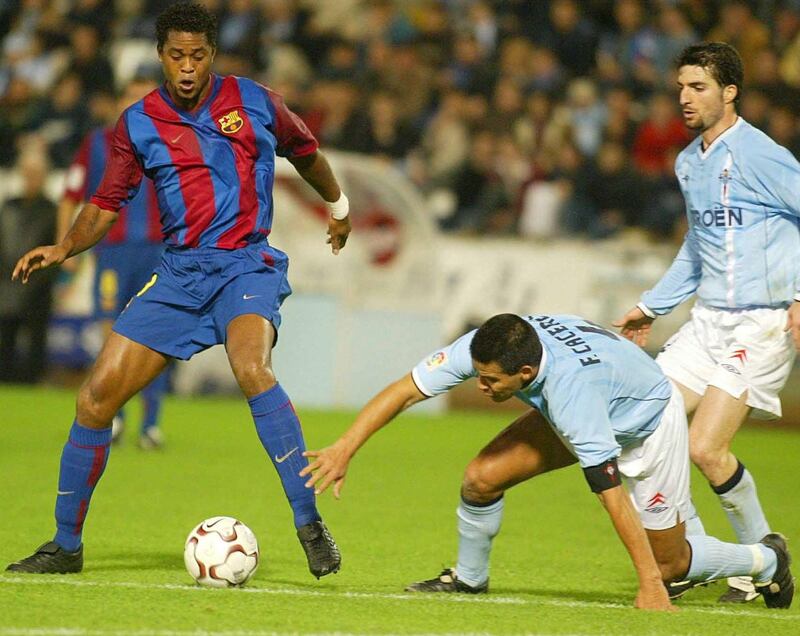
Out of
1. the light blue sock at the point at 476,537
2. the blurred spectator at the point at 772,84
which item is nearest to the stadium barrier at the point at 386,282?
the blurred spectator at the point at 772,84

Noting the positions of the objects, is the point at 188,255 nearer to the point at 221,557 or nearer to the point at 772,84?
the point at 221,557

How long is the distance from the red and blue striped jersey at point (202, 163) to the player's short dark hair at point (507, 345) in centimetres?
119

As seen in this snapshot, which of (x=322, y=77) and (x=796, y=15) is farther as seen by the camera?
(x=322, y=77)

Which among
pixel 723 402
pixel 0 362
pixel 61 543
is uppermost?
pixel 723 402

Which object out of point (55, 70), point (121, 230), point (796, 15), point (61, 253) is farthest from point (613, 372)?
point (55, 70)

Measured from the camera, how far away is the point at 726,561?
5.44 metres

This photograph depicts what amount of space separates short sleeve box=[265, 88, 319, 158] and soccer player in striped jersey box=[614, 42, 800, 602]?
158 cm

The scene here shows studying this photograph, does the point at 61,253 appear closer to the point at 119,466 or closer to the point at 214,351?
the point at 119,466

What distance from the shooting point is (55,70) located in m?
17.3

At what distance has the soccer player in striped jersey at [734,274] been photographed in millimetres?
5902

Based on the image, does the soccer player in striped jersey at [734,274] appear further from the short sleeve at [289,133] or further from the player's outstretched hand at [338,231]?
the short sleeve at [289,133]

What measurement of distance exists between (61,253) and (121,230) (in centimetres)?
434

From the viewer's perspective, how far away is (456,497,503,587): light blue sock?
550 cm

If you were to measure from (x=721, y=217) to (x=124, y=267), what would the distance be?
16.3 ft
